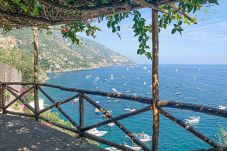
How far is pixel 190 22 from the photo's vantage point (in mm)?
3926

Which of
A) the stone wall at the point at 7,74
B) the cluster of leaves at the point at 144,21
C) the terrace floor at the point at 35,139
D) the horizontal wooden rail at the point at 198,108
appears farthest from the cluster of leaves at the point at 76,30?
the stone wall at the point at 7,74

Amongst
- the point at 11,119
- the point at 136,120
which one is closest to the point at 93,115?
the point at 136,120

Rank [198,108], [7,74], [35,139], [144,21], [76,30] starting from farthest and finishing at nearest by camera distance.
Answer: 1. [7,74]
2. [76,30]
3. [35,139]
4. [144,21]
5. [198,108]

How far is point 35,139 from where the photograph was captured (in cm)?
535

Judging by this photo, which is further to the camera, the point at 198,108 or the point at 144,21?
the point at 144,21

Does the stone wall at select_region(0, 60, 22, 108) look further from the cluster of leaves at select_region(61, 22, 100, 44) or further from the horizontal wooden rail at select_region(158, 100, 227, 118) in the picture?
the horizontal wooden rail at select_region(158, 100, 227, 118)

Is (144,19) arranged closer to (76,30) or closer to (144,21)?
(144,21)

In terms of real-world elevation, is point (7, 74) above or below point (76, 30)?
below

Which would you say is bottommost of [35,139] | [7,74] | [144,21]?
[35,139]

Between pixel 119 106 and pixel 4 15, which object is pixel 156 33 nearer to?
pixel 4 15

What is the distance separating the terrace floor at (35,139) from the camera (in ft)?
16.0

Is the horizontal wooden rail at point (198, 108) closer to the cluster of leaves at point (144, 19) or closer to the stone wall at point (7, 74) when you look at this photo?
the cluster of leaves at point (144, 19)

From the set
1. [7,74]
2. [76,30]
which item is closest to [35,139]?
[76,30]

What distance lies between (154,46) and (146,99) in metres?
0.75
